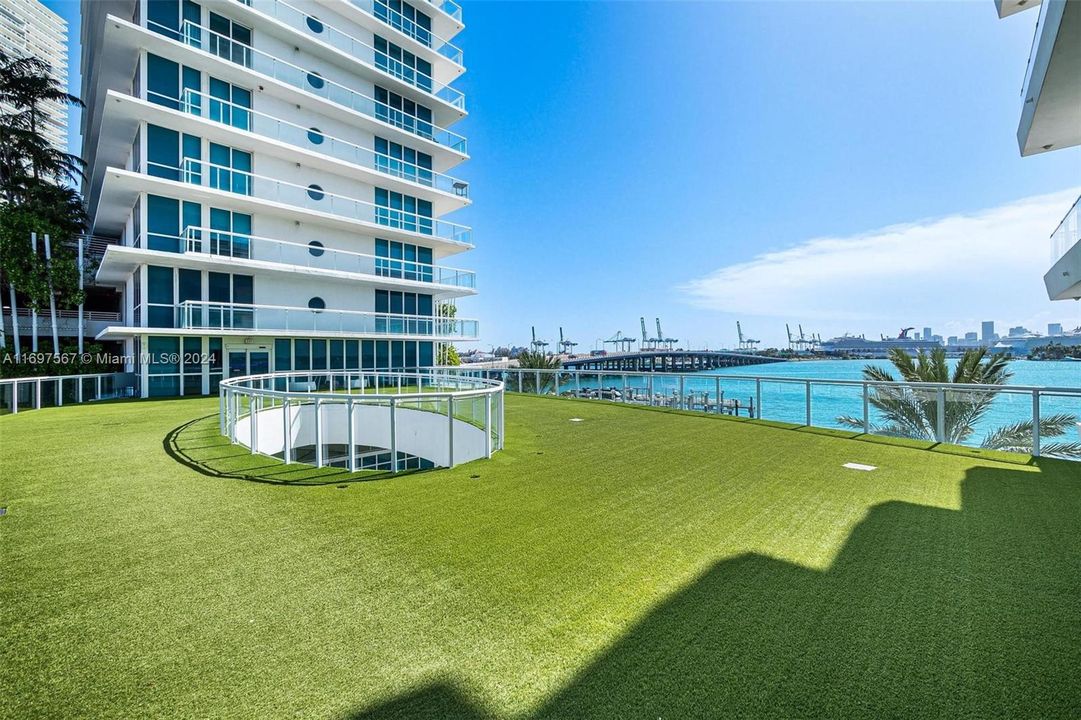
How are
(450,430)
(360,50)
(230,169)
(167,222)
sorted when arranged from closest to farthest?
(450,430), (167,222), (230,169), (360,50)

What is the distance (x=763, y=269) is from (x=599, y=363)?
2671 cm

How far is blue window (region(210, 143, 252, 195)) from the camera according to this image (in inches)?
759

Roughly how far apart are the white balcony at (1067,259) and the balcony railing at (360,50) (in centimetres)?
2749

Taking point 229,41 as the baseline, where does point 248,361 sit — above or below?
below

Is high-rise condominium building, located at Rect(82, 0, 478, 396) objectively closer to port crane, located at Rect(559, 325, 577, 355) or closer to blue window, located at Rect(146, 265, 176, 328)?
blue window, located at Rect(146, 265, 176, 328)

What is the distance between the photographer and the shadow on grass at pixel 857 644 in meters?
2.32

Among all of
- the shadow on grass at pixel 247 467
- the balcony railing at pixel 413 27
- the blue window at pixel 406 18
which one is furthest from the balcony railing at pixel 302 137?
the shadow on grass at pixel 247 467

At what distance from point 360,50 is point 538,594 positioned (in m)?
29.1

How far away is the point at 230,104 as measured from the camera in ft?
63.7

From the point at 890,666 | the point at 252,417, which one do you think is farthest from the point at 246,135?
the point at 890,666

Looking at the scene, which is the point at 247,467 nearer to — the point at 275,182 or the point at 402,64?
the point at 275,182

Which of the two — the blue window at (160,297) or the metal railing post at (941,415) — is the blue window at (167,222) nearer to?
the blue window at (160,297)

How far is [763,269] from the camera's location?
63750 millimetres

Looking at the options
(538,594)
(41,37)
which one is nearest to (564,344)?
(41,37)
